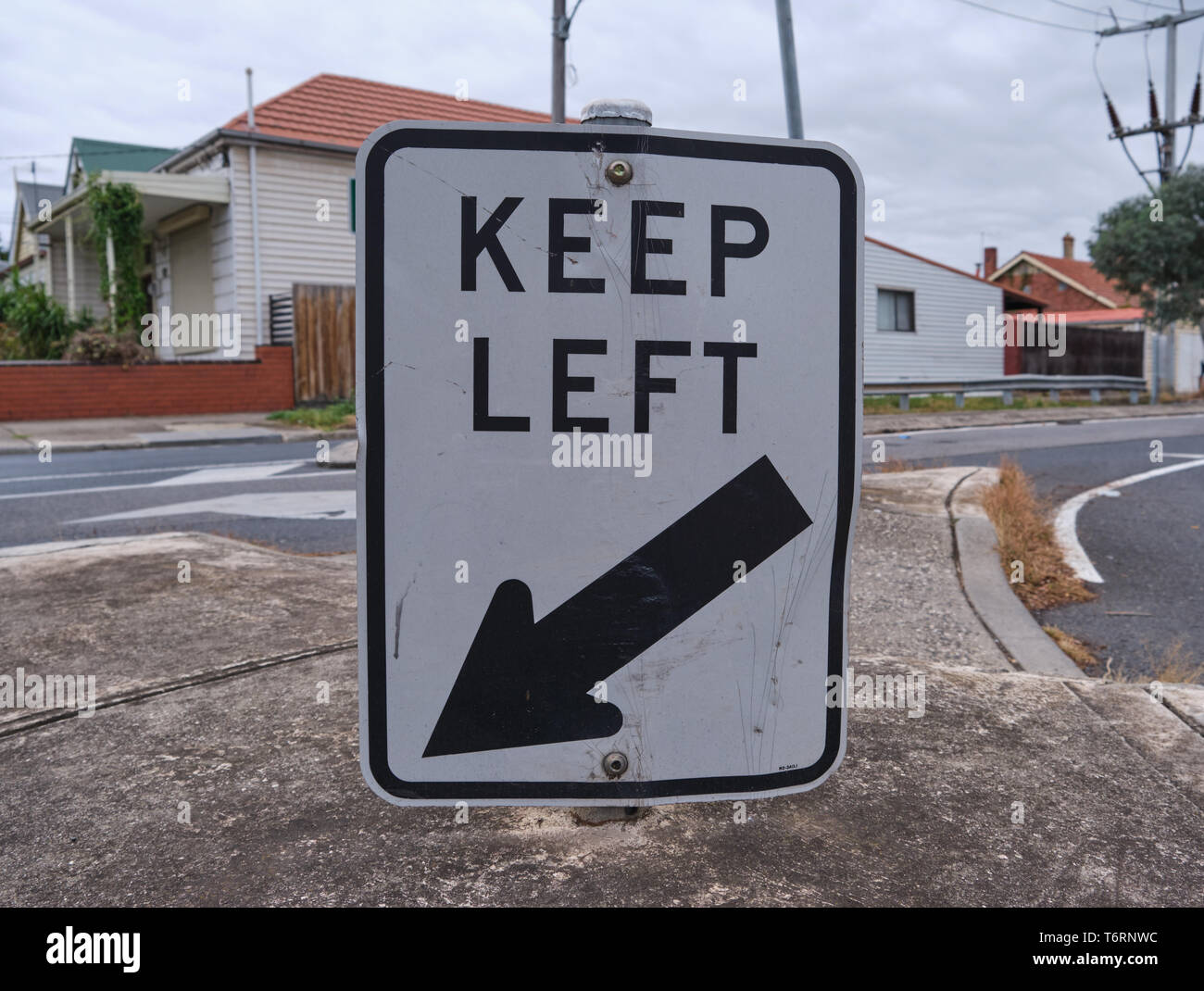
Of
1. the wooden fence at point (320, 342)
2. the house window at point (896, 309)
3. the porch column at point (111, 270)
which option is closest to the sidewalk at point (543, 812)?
the wooden fence at point (320, 342)

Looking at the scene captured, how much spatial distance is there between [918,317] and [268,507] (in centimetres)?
2284

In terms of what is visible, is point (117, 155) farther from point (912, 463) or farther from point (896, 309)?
point (912, 463)

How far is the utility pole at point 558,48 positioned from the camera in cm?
1449

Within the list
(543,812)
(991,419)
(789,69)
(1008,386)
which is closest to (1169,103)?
(1008,386)

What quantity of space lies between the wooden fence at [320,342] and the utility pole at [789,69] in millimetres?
10310

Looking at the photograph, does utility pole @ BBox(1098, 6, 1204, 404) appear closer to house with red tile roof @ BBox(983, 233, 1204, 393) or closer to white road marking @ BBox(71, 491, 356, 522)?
house with red tile roof @ BBox(983, 233, 1204, 393)

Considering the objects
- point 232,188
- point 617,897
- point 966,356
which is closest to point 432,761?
point 617,897

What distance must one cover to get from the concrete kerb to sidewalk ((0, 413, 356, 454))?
997cm

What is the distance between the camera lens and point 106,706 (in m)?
3.34

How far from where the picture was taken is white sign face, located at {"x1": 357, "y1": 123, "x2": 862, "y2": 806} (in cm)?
172

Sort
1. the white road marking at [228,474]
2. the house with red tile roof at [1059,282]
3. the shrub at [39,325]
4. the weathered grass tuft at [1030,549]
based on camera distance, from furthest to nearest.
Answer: the house with red tile roof at [1059,282] → the shrub at [39,325] → the white road marking at [228,474] → the weathered grass tuft at [1030,549]

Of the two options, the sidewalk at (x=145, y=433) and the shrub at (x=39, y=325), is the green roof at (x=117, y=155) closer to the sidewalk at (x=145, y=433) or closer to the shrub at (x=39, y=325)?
the shrub at (x=39, y=325)

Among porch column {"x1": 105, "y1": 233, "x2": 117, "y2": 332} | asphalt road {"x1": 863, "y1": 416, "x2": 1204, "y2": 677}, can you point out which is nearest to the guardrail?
asphalt road {"x1": 863, "y1": 416, "x2": 1204, "y2": 677}

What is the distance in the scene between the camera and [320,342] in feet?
66.1
